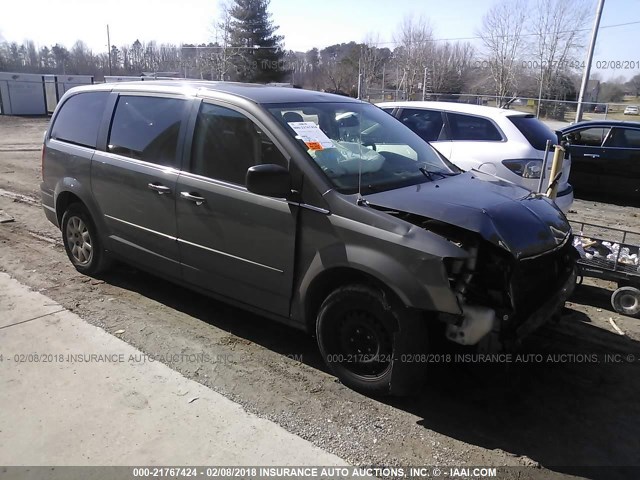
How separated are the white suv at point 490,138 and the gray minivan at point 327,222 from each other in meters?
3.05

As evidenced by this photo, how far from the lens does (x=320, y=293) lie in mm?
3453

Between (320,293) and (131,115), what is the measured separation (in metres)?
2.50

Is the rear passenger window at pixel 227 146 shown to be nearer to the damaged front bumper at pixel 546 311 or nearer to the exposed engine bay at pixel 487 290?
the exposed engine bay at pixel 487 290

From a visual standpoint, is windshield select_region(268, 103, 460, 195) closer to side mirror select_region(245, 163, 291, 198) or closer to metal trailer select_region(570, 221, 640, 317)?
side mirror select_region(245, 163, 291, 198)

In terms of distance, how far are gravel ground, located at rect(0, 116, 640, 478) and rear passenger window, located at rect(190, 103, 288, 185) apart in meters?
1.33

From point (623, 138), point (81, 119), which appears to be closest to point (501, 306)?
point (81, 119)

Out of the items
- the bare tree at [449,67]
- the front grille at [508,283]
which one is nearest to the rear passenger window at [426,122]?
the front grille at [508,283]

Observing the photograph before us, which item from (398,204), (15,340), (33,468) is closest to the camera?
(33,468)

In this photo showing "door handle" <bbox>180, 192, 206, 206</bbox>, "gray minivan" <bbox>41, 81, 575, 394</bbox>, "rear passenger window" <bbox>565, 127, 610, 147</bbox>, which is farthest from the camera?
"rear passenger window" <bbox>565, 127, 610, 147</bbox>

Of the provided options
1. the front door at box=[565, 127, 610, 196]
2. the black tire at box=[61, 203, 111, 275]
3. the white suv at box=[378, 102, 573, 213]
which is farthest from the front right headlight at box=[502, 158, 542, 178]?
the black tire at box=[61, 203, 111, 275]

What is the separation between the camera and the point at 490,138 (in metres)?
7.36

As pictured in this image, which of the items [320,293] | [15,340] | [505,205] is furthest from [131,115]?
[505,205]

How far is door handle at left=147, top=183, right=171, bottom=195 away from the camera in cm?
409

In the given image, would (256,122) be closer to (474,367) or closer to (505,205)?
(505,205)
